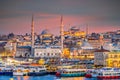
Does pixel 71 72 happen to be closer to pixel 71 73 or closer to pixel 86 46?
pixel 71 73

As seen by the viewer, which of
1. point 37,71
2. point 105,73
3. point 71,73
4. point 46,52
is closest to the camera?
point 105,73

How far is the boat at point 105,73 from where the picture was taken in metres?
17.7

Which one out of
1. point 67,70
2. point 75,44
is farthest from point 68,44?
point 67,70

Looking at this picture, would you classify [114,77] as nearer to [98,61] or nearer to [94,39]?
[98,61]

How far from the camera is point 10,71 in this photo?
19.9 metres

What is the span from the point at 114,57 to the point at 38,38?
18.2 m

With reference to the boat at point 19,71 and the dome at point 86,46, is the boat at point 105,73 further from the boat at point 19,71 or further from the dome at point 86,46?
the dome at point 86,46

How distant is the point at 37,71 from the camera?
19969 millimetres

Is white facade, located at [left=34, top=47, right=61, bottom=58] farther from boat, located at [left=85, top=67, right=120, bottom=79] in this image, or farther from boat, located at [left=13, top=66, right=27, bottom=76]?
boat, located at [left=85, top=67, right=120, bottom=79]

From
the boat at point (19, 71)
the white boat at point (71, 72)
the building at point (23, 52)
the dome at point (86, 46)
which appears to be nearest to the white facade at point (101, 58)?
the white boat at point (71, 72)

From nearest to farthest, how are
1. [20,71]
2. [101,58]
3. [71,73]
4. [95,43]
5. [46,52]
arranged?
[71,73], [20,71], [101,58], [46,52], [95,43]

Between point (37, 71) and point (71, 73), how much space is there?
5.17 feet

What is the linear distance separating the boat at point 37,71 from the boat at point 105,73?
199cm

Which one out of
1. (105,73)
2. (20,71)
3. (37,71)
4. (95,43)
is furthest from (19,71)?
(95,43)
